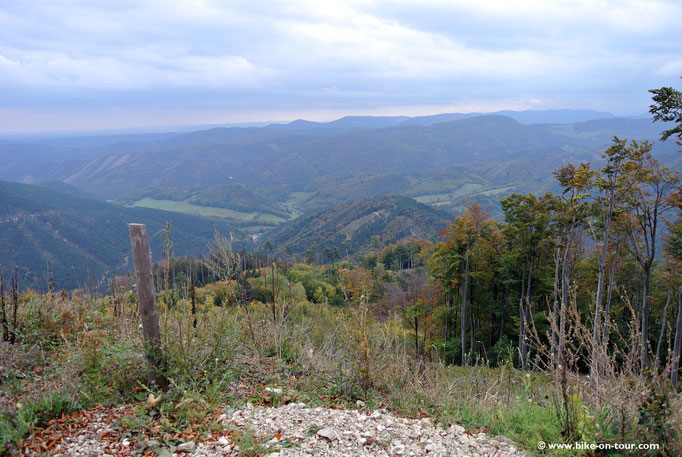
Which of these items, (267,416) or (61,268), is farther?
(61,268)

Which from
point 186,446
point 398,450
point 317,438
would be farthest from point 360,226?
point 186,446

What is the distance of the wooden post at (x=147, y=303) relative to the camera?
3.62m

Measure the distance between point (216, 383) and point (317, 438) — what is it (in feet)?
4.63

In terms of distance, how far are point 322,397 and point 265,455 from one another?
1288 mm

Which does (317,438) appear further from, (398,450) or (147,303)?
(147,303)

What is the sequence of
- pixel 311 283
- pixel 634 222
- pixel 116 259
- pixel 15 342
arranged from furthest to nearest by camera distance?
1. pixel 116 259
2. pixel 311 283
3. pixel 634 222
4. pixel 15 342

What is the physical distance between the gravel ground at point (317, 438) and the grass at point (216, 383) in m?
0.13

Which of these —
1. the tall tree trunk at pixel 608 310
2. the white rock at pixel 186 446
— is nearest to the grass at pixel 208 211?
the tall tree trunk at pixel 608 310

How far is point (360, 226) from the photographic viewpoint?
112 metres

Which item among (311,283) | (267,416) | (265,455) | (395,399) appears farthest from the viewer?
(311,283)

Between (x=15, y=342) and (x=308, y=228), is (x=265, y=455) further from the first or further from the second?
(x=308, y=228)

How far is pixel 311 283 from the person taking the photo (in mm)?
38594

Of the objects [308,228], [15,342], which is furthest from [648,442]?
[308,228]

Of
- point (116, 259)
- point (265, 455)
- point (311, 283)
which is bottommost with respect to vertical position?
point (116, 259)
